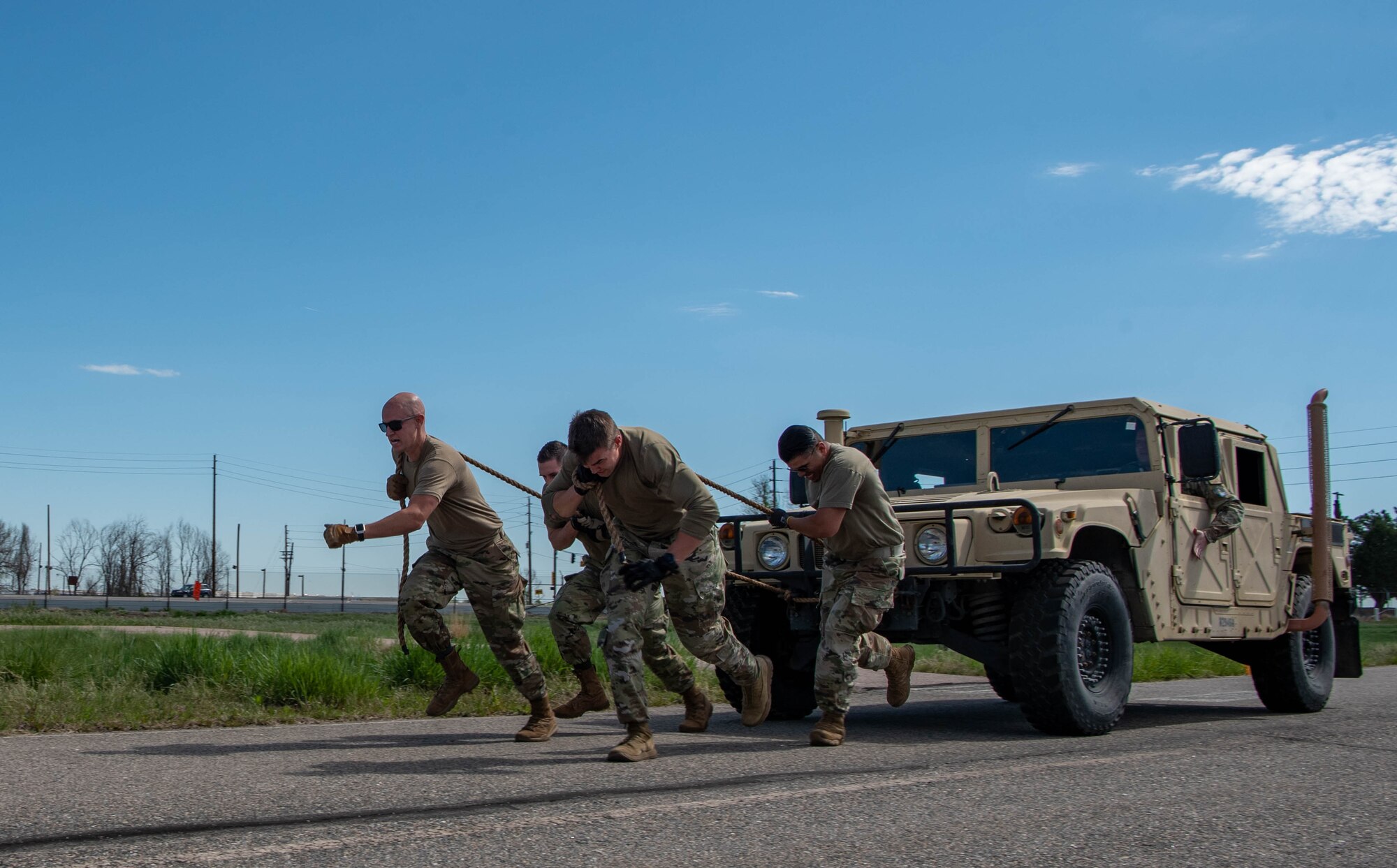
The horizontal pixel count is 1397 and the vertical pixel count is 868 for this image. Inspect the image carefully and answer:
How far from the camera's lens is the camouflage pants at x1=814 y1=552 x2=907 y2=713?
6543 millimetres

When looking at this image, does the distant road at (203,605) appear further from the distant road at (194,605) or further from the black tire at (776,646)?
the black tire at (776,646)

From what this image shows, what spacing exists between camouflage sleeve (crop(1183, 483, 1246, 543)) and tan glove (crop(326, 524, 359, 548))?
17.7ft

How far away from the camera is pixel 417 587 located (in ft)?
21.2

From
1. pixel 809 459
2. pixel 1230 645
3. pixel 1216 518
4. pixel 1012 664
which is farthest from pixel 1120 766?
pixel 1230 645

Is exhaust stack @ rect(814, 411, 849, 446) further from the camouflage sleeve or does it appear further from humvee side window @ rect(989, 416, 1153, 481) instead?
the camouflage sleeve

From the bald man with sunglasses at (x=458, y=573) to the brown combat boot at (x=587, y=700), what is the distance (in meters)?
0.42

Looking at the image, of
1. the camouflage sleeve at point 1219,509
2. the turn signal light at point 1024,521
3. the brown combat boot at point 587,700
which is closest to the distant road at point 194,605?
the camouflage sleeve at point 1219,509

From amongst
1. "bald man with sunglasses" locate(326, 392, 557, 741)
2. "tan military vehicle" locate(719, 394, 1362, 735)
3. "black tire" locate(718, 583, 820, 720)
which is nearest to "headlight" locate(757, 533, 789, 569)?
"tan military vehicle" locate(719, 394, 1362, 735)

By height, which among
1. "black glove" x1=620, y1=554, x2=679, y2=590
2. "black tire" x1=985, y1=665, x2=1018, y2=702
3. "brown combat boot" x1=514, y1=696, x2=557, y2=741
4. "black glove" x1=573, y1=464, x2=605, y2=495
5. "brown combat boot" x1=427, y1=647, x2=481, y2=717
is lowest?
"black tire" x1=985, y1=665, x2=1018, y2=702

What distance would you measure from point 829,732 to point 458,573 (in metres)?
2.04

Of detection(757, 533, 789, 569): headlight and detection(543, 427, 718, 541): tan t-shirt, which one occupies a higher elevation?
detection(543, 427, 718, 541): tan t-shirt

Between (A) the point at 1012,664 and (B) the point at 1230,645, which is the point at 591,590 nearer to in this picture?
(A) the point at 1012,664

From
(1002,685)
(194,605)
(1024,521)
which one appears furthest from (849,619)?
(194,605)

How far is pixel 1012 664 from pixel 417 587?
3148 millimetres
